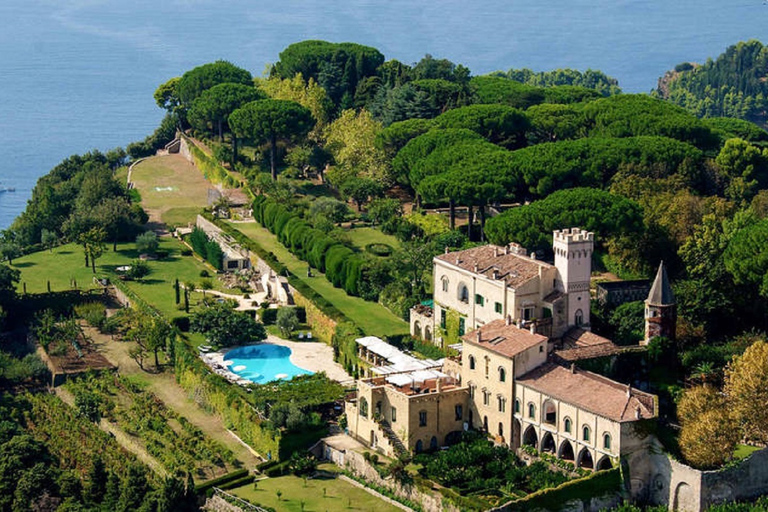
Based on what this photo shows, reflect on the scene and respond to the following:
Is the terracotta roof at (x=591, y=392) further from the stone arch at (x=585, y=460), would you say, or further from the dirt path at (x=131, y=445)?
the dirt path at (x=131, y=445)

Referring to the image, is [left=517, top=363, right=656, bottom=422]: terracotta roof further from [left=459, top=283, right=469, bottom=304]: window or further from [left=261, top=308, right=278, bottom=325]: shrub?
[left=261, top=308, right=278, bottom=325]: shrub

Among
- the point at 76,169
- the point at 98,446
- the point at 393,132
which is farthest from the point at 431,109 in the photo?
the point at 98,446

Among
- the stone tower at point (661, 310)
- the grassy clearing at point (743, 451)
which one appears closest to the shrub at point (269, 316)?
the stone tower at point (661, 310)

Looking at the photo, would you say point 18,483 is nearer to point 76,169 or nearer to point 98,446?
point 98,446

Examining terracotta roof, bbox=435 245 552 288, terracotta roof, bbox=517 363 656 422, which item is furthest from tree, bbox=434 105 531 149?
terracotta roof, bbox=517 363 656 422

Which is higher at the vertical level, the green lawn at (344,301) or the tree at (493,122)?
the tree at (493,122)

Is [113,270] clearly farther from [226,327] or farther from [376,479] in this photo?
[376,479]
